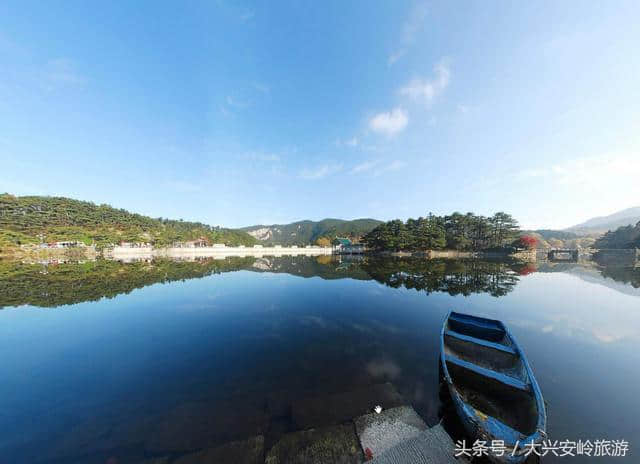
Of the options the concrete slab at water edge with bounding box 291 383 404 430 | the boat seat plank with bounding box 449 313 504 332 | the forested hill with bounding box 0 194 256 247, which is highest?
the forested hill with bounding box 0 194 256 247

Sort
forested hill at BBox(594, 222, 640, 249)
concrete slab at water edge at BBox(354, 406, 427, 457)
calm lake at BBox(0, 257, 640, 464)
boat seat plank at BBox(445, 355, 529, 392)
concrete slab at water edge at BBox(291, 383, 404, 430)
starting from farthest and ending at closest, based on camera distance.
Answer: forested hill at BBox(594, 222, 640, 249) < concrete slab at water edge at BBox(291, 383, 404, 430) < calm lake at BBox(0, 257, 640, 464) < boat seat plank at BBox(445, 355, 529, 392) < concrete slab at water edge at BBox(354, 406, 427, 457)

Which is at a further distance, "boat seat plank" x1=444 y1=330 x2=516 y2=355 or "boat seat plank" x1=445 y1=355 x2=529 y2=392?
"boat seat plank" x1=444 y1=330 x2=516 y2=355

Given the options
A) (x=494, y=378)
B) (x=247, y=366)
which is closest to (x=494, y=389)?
(x=494, y=378)

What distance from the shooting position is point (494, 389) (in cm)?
561

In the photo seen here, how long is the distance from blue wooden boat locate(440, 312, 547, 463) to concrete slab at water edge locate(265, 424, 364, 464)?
242 centimetres

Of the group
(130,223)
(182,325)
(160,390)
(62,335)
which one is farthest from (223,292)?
(130,223)

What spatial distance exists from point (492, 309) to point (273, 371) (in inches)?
567

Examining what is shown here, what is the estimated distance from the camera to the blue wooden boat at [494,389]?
365cm

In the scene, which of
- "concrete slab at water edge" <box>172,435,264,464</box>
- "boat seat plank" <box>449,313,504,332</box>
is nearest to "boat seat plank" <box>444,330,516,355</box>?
"boat seat plank" <box>449,313,504,332</box>

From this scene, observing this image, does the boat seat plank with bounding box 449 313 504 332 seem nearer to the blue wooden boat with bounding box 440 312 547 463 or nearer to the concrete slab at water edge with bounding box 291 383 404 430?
the blue wooden boat with bounding box 440 312 547 463

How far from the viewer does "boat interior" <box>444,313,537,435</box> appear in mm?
4910

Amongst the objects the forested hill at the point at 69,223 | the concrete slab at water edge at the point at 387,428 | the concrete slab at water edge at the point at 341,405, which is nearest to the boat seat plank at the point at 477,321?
the concrete slab at water edge at the point at 341,405

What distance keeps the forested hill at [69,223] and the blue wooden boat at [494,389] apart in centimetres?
9216

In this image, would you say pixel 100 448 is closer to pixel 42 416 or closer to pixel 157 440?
pixel 157 440
